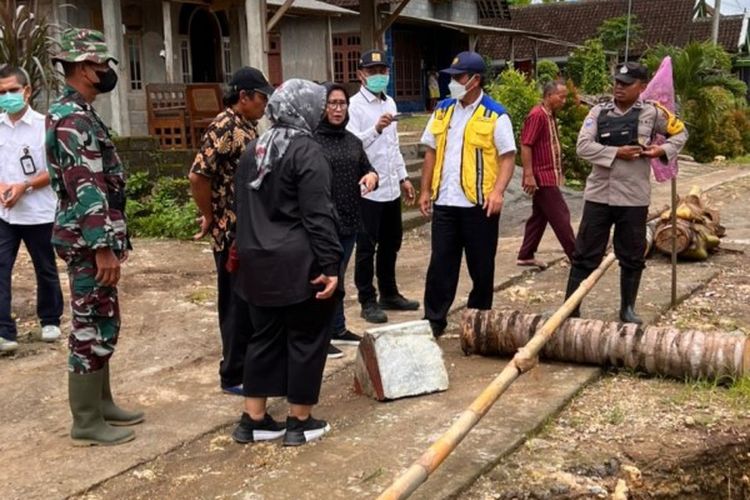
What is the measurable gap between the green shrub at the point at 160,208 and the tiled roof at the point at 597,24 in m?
23.7

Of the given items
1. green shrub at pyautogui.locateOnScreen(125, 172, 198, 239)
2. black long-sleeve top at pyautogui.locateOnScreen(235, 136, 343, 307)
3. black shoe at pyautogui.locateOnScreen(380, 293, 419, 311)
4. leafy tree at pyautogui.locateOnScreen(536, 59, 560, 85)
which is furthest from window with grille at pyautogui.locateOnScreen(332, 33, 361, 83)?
black long-sleeve top at pyautogui.locateOnScreen(235, 136, 343, 307)

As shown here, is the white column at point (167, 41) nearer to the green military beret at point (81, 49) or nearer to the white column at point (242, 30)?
the white column at point (242, 30)

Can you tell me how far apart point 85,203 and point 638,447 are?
110 inches

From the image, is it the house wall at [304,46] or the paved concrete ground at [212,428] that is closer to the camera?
the paved concrete ground at [212,428]

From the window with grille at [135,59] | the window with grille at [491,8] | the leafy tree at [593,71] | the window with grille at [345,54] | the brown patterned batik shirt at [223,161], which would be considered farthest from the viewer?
the window with grille at [491,8]

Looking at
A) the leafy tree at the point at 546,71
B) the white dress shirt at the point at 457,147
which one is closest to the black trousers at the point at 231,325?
the white dress shirt at the point at 457,147

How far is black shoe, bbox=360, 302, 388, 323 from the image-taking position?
613cm

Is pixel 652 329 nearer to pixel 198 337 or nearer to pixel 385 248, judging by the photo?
pixel 385 248

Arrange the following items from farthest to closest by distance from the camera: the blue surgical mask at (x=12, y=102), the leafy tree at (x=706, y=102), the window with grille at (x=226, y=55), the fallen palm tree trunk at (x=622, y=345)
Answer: the leafy tree at (x=706, y=102) → the window with grille at (x=226, y=55) → the blue surgical mask at (x=12, y=102) → the fallen palm tree trunk at (x=622, y=345)

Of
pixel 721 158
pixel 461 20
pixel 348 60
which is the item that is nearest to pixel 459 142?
pixel 721 158

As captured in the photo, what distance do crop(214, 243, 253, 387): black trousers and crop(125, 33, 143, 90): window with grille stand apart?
10806 millimetres

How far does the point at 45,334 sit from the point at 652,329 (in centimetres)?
399

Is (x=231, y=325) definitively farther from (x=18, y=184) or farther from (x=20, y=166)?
(x=20, y=166)

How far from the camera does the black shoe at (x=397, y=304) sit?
649cm
